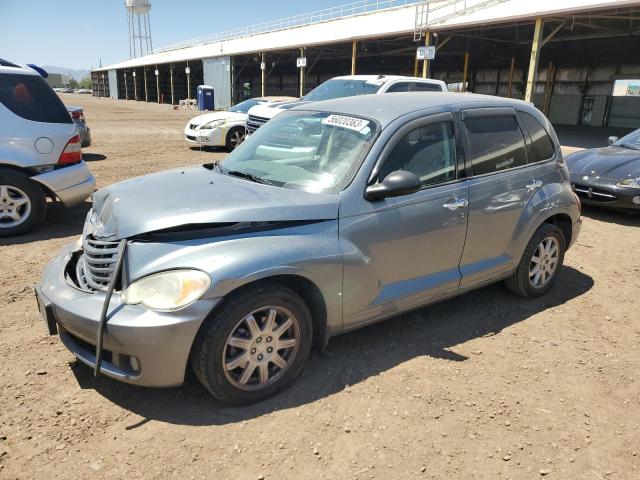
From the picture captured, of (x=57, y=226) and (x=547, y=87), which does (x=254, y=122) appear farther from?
(x=547, y=87)

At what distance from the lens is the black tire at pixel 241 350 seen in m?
2.59

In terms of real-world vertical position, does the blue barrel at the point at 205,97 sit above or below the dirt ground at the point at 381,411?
above

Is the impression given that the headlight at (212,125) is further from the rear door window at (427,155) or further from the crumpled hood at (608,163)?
the rear door window at (427,155)

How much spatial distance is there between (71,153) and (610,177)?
7.63 meters

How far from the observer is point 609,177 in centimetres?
751

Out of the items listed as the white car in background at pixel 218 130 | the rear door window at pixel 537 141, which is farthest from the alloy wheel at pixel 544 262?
the white car in background at pixel 218 130

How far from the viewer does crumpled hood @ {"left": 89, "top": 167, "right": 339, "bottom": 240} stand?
2.71 metres

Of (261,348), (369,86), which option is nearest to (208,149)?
(369,86)

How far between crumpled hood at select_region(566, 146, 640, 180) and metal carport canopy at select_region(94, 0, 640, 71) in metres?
8.25

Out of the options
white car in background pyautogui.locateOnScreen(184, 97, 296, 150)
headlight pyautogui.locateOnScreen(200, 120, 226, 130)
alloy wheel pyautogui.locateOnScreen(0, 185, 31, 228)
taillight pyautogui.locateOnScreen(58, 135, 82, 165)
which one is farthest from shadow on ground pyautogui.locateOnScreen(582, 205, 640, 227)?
headlight pyautogui.locateOnScreen(200, 120, 226, 130)

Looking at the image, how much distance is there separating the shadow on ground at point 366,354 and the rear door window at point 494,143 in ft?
4.08

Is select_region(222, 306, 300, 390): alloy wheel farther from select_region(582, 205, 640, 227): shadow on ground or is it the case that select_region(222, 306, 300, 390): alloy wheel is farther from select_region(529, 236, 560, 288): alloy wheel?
select_region(582, 205, 640, 227): shadow on ground

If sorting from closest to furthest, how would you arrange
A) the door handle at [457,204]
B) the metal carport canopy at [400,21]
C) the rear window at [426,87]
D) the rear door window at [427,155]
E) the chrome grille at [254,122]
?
1. the rear door window at [427,155]
2. the door handle at [457,204]
3. the rear window at [426,87]
4. the chrome grille at [254,122]
5. the metal carport canopy at [400,21]

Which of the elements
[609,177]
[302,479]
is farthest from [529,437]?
[609,177]
